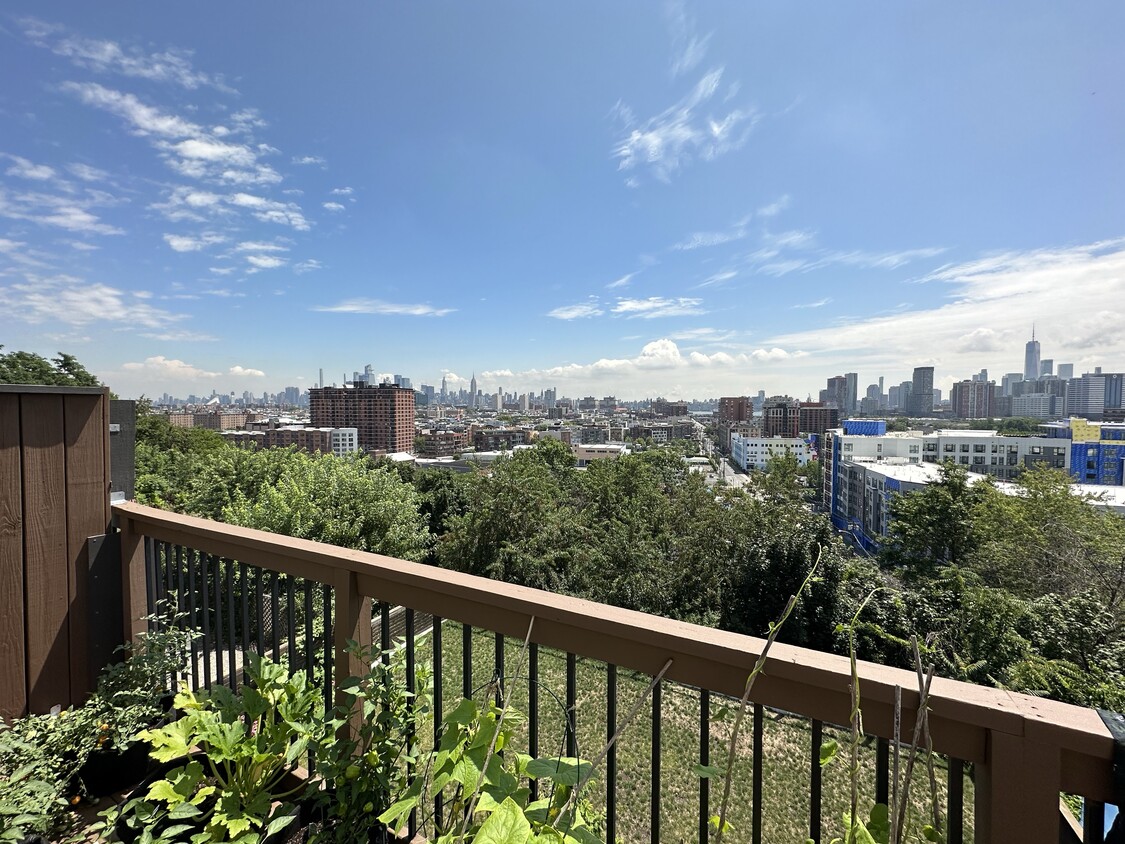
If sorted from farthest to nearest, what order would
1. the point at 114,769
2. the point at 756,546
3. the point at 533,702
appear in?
the point at 756,546 < the point at 114,769 < the point at 533,702

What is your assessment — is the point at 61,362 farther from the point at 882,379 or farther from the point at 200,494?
the point at 882,379

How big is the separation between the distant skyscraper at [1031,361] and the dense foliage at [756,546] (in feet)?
258

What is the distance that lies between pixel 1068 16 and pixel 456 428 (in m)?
85.5

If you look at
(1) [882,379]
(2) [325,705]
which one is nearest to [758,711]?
(2) [325,705]

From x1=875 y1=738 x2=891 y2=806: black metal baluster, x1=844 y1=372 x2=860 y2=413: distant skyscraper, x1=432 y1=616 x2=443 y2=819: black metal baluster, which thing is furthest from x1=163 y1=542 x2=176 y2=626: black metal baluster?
x1=844 y1=372 x2=860 y2=413: distant skyscraper

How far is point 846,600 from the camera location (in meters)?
11.6

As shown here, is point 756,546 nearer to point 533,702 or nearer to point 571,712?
point 533,702

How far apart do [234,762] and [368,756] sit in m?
0.50

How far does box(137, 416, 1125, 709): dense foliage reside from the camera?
8.90 m

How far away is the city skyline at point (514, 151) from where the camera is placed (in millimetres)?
6012

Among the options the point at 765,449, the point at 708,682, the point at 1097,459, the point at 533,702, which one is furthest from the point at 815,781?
the point at 765,449

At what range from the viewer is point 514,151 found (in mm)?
9555

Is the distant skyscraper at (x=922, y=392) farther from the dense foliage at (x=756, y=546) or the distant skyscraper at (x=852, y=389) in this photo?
the dense foliage at (x=756, y=546)

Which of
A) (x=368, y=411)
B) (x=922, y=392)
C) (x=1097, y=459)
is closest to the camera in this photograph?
(x=1097, y=459)
